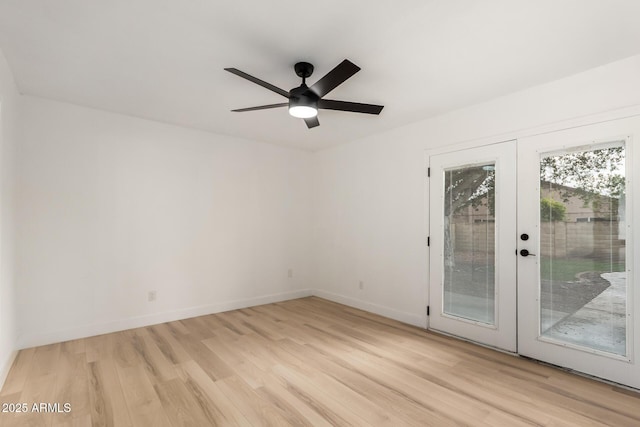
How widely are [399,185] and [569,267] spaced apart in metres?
1.96

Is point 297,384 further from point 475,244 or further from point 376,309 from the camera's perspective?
point 475,244

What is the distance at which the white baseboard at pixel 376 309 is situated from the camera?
381 centimetres

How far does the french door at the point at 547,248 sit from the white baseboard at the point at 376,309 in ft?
0.88

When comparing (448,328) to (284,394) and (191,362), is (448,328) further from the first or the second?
(191,362)

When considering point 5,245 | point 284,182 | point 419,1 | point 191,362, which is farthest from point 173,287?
point 419,1

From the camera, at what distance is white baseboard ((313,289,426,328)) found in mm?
3814

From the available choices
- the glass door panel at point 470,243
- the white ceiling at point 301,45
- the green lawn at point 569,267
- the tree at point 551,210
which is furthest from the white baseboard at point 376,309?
the white ceiling at point 301,45

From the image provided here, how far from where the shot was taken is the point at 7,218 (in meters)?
2.70

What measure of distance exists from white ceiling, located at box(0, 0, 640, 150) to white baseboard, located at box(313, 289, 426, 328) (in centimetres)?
253

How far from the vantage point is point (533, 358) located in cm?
285

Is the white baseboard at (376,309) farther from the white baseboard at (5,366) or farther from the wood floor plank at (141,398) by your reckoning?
the white baseboard at (5,366)

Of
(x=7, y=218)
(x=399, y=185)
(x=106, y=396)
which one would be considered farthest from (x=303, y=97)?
(x=7, y=218)

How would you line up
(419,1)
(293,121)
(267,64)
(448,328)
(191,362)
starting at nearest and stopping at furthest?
(419,1)
(267,64)
(191,362)
(448,328)
(293,121)

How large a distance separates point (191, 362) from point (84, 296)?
163 centimetres
